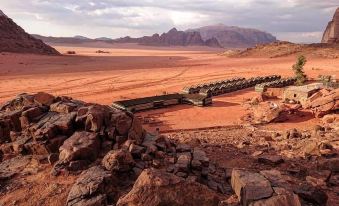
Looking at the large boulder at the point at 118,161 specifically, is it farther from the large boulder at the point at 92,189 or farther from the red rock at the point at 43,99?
the red rock at the point at 43,99

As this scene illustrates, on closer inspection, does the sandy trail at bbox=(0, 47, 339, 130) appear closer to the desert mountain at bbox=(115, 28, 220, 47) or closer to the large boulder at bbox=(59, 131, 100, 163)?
the large boulder at bbox=(59, 131, 100, 163)

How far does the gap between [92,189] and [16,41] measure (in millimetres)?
61557

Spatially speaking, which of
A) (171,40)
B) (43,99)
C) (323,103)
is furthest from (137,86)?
(171,40)

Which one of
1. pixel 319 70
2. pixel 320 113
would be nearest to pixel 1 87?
pixel 320 113

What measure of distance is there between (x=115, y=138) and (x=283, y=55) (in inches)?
2309

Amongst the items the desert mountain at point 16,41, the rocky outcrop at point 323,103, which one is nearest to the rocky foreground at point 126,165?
the rocky outcrop at point 323,103

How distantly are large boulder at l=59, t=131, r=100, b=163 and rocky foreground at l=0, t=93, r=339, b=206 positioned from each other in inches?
1.1

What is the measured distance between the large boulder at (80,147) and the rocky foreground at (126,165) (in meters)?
0.03

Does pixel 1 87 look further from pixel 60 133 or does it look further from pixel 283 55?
pixel 283 55

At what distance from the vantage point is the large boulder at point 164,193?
7.79 metres

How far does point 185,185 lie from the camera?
8.24 metres

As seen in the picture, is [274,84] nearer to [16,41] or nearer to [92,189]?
[92,189]

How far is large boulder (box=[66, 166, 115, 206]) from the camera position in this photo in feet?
28.6

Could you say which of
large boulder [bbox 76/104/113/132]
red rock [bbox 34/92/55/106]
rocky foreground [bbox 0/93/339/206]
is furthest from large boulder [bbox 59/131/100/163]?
red rock [bbox 34/92/55/106]
